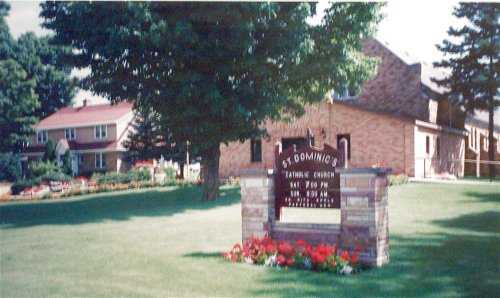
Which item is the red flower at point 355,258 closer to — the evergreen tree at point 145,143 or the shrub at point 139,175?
the shrub at point 139,175

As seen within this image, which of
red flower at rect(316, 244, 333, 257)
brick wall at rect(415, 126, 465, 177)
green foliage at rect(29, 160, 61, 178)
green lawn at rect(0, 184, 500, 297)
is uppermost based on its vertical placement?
brick wall at rect(415, 126, 465, 177)

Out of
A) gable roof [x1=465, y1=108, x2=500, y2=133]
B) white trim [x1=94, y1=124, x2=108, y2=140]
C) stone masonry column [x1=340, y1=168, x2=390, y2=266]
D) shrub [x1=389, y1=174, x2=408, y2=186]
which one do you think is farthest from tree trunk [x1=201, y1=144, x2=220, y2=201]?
white trim [x1=94, y1=124, x2=108, y2=140]

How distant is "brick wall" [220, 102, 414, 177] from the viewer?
25.3 metres

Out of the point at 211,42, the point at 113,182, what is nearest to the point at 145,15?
the point at 211,42

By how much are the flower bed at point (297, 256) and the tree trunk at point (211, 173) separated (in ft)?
36.6

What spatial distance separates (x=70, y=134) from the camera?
47156mm

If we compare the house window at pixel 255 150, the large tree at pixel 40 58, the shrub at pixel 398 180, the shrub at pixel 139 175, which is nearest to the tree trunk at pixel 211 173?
the large tree at pixel 40 58

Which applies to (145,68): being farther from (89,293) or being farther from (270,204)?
(89,293)

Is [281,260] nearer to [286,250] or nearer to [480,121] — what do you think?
[286,250]

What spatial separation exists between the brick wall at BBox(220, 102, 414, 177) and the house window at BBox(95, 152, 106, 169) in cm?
2111

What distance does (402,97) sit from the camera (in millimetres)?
29453

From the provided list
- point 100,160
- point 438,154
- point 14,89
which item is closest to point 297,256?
point 14,89

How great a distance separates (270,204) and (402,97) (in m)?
23.2

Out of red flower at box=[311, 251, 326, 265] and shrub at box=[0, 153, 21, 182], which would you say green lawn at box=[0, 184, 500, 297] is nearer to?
red flower at box=[311, 251, 326, 265]
